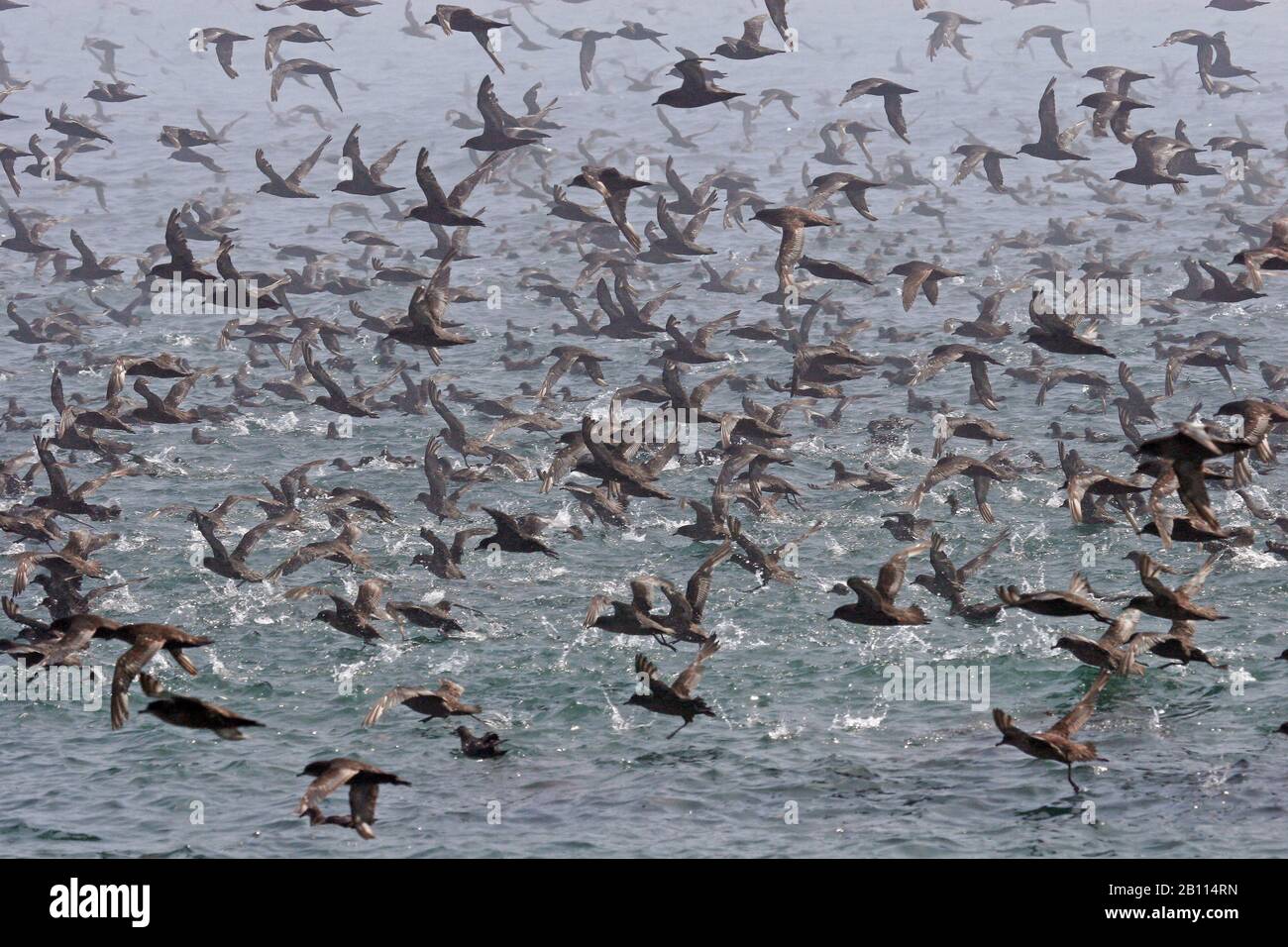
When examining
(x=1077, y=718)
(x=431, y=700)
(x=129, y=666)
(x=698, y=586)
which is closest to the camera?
(x=129, y=666)

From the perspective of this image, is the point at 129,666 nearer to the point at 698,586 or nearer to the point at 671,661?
the point at 698,586

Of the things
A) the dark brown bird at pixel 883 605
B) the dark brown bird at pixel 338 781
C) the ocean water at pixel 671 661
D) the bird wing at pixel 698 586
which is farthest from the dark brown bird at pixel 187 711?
the bird wing at pixel 698 586

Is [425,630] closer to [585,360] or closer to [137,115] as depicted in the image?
[585,360]

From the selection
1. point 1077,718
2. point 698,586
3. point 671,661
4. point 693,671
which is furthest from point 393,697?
point 1077,718

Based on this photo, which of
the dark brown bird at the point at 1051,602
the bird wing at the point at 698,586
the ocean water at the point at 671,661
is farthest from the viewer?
the bird wing at the point at 698,586

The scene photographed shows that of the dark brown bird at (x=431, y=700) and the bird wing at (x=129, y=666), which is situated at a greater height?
the bird wing at (x=129, y=666)

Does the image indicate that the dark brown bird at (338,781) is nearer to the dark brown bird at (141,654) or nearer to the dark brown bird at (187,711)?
the dark brown bird at (187,711)

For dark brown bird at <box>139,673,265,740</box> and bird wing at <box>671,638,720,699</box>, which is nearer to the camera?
dark brown bird at <box>139,673,265,740</box>

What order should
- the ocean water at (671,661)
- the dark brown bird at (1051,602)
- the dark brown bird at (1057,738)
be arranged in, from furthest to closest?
1. the ocean water at (671,661)
2. the dark brown bird at (1051,602)
3. the dark brown bird at (1057,738)

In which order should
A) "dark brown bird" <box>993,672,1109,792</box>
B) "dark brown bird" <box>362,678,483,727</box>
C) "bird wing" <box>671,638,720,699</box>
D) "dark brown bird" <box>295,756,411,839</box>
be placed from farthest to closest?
"bird wing" <box>671,638,720,699</box> → "dark brown bird" <box>362,678,483,727</box> → "dark brown bird" <box>993,672,1109,792</box> → "dark brown bird" <box>295,756,411,839</box>

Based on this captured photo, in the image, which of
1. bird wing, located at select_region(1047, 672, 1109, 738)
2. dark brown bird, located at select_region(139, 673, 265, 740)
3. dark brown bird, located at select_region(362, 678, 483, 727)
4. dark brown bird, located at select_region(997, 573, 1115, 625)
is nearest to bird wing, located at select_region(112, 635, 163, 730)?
dark brown bird, located at select_region(139, 673, 265, 740)

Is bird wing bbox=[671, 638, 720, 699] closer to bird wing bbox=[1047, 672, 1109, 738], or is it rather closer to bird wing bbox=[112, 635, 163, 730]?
bird wing bbox=[1047, 672, 1109, 738]

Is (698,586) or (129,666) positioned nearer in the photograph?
(129,666)

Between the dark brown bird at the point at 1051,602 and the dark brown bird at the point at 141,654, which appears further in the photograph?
the dark brown bird at the point at 1051,602
